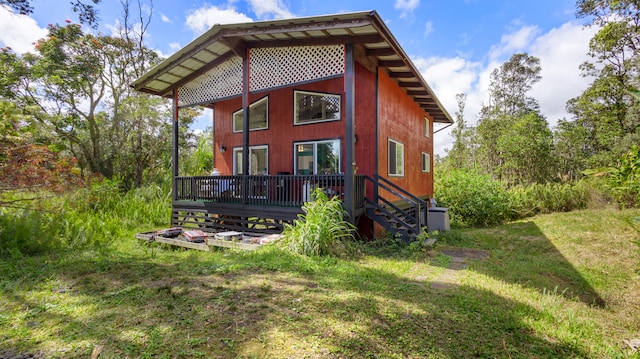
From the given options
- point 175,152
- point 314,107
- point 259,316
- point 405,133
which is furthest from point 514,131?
point 259,316

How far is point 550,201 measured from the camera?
1147cm

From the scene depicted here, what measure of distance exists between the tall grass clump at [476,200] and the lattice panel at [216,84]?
8.61m

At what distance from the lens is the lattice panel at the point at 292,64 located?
6.65 meters

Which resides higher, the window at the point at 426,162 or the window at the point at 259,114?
the window at the point at 259,114

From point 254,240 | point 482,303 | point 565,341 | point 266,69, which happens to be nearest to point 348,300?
point 482,303

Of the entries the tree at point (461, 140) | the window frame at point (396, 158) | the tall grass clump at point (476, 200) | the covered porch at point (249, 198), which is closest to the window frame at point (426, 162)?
the tall grass clump at point (476, 200)

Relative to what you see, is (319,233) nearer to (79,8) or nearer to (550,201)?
(79,8)

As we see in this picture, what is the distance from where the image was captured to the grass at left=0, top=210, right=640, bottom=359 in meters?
2.43

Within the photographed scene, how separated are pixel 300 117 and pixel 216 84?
2594 millimetres

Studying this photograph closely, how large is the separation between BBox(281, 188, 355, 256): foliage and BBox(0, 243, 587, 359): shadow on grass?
2.98 feet

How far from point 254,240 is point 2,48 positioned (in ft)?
43.1

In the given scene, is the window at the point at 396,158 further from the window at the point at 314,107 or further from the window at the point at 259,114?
the window at the point at 259,114

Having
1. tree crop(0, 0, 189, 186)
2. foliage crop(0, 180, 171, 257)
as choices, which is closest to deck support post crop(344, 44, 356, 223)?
foliage crop(0, 180, 171, 257)

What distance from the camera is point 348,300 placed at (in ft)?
10.8
